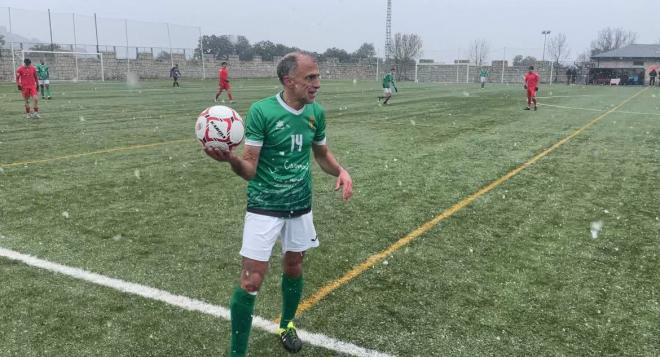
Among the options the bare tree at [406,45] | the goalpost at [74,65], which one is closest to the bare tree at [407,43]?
the bare tree at [406,45]

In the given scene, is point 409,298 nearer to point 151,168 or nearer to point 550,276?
point 550,276

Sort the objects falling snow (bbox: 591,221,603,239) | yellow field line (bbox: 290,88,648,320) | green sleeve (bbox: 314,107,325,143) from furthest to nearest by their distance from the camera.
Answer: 1. falling snow (bbox: 591,221,603,239)
2. yellow field line (bbox: 290,88,648,320)
3. green sleeve (bbox: 314,107,325,143)

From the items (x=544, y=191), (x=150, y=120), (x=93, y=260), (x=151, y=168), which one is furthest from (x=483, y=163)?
(x=150, y=120)

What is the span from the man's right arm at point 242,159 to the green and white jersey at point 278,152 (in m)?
0.05

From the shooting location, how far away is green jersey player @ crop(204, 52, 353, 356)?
10.4 feet

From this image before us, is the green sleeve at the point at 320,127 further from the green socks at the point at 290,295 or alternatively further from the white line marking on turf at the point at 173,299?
the white line marking on turf at the point at 173,299

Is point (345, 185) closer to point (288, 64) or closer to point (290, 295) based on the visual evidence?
point (290, 295)

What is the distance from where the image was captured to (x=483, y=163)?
408 inches

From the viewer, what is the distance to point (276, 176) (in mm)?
3289

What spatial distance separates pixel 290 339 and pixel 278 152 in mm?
1332

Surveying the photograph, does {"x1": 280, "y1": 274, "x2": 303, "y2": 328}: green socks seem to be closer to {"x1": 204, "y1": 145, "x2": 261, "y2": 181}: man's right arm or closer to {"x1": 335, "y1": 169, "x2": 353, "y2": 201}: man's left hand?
{"x1": 335, "y1": 169, "x2": 353, "y2": 201}: man's left hand

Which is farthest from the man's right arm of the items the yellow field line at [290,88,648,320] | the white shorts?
the yellow field line at [290,88,648,320]

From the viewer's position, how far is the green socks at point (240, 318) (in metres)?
3.21

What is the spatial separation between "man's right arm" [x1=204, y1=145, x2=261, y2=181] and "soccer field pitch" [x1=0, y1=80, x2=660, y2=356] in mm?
1356
